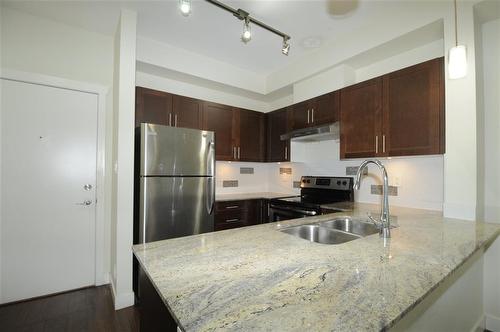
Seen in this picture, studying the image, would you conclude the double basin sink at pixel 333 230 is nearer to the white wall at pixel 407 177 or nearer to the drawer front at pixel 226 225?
the white wall at pixel 407 177

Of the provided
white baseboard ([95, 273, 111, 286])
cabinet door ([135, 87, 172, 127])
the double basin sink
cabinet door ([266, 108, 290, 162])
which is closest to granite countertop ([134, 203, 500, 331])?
the double basin sink

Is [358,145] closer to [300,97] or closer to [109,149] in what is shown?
[300,97]

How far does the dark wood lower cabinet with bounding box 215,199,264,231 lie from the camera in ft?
9.50

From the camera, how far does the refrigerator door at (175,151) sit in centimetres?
223

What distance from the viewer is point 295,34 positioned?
2.57 meters

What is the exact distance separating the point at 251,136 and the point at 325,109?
119cm

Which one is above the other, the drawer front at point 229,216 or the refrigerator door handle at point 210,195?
the refrigerator door handle at point 210,195

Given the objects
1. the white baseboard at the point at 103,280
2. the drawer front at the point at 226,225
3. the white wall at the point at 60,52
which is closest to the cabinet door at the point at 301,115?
the drawer front at the point at 226,225

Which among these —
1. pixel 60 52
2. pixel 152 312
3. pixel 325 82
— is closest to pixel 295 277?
pixel 152 312

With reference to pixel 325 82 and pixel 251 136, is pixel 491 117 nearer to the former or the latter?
pixel 325 82

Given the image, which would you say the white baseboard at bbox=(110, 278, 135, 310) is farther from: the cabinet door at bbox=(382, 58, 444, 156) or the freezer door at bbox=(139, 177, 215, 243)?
the cabinet door at bbox=(382, 58, 444, 156)

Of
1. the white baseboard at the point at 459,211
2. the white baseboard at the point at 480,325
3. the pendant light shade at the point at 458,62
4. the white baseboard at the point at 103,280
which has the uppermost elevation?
the pendant light shade at the point at 458,62

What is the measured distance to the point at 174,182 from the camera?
7.75ft

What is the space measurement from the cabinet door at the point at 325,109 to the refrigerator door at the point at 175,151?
49.9 inches
